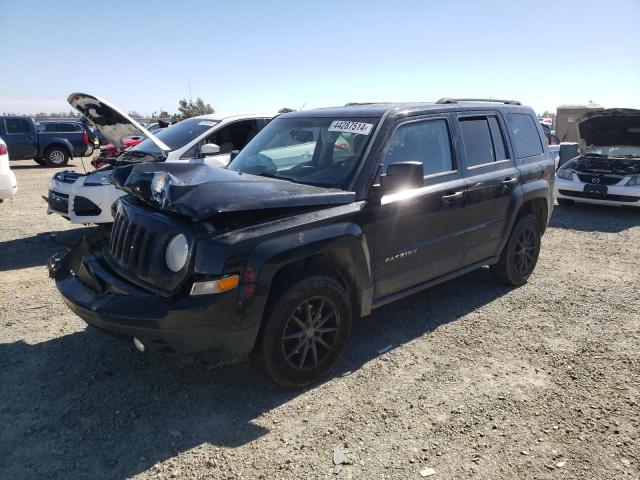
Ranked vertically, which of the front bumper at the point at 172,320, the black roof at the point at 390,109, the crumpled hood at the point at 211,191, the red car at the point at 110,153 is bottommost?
the front bumper at the point at 172,320

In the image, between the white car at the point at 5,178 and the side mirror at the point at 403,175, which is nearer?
the side mirror at the point at 403,175

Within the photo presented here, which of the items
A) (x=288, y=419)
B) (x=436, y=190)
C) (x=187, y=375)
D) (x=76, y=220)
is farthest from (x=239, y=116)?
(x=288, y=419)

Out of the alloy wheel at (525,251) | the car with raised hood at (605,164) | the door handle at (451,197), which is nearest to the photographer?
the door handle at (451,197)

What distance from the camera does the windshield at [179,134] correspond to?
22.7 feet

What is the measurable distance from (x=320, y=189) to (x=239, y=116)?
4.30m

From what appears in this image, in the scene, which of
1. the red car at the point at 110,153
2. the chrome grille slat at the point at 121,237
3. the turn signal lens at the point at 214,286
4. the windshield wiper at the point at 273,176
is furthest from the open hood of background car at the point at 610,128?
the chrome grille slat at the point at 121,237

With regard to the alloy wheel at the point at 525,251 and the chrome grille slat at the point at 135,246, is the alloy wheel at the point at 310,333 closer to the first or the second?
the chrome grille slat at the point at 135,246

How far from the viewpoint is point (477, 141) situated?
459 cm

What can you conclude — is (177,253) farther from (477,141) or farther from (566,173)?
(566,173)

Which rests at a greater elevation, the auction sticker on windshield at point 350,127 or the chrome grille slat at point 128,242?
the auction sticker on windshield at point 350,127

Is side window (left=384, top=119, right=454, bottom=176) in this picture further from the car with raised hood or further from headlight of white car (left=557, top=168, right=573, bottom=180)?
headlight of white car (left=557, top=168, right=573, bottom=180)

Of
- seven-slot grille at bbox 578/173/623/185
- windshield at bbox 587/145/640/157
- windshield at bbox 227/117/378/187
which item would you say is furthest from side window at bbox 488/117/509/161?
windshield at bbox 587/145/640/157

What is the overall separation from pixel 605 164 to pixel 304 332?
30.0ft

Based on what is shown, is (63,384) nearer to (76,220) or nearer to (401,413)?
(401,413)
